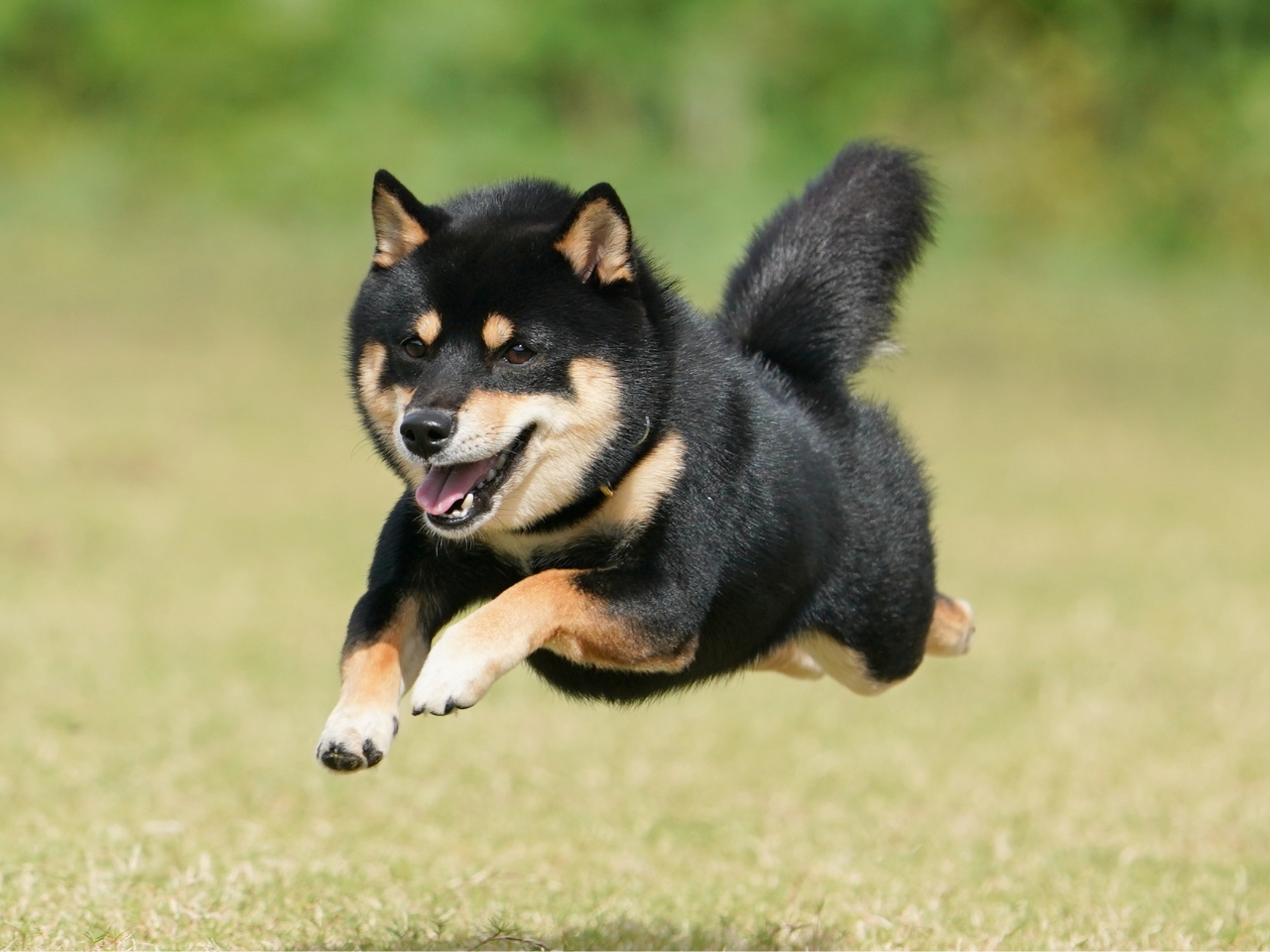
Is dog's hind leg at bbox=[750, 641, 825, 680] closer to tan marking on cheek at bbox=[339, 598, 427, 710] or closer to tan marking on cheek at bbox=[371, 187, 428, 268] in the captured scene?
tan marking on cheek at bbox=[339, 598, 427, 710]

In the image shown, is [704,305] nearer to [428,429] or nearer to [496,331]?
[496,331]

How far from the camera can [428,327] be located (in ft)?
10.9

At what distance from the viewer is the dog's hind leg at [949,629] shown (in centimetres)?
448

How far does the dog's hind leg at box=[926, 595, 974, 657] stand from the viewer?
448 centimetres

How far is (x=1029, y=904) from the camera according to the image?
177 inches

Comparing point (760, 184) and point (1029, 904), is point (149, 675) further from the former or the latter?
point (760, 184)

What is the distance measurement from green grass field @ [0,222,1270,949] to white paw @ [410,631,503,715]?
0.92 m

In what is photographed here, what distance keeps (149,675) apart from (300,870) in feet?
8.63

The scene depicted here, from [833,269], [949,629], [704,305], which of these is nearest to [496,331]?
[833,269]

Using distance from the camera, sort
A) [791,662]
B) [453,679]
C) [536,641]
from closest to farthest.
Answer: [453,679] → [536,641] → [791,662]

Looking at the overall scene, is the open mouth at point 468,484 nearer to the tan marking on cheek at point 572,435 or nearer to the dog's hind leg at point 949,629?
the tan marking on cheek at point 572,435

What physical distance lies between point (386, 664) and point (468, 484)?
1.18ft

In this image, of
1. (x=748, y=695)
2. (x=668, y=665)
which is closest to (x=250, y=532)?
(x=748, y=695)

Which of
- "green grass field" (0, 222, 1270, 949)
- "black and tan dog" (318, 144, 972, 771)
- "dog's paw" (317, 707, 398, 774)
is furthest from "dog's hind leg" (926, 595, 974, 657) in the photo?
"dog's paw" (317, 707, 398, 774)
